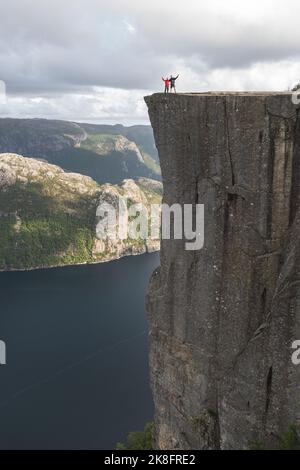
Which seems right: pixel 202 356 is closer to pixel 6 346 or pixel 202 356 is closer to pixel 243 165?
pixel 243 165

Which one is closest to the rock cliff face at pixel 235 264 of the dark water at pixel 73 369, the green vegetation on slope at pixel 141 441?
the green vegetation on slope at pixel 141 441

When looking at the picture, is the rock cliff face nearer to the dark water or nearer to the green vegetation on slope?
the green vegetation on slope

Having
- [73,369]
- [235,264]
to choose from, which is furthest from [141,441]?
[73,369]

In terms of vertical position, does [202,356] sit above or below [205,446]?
above

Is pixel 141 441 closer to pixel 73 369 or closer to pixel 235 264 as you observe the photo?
pixel 235 264

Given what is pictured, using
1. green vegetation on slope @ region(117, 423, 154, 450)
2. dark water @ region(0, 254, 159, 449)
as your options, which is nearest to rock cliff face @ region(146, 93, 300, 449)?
green vegetation on slope @ region(117, 423, 154, 450)
